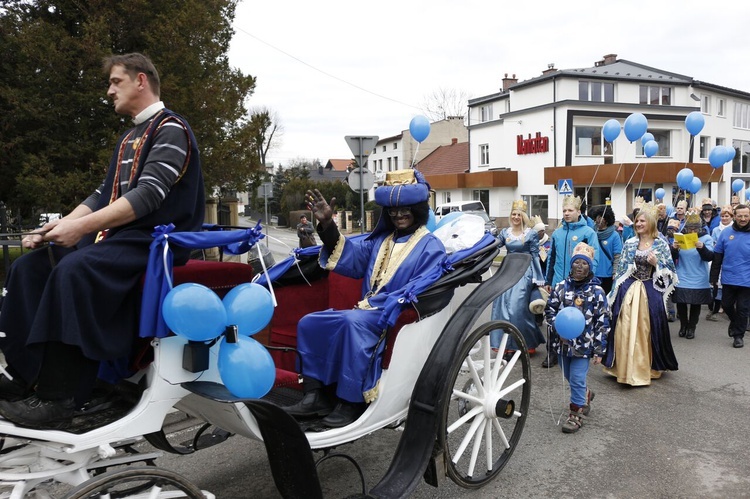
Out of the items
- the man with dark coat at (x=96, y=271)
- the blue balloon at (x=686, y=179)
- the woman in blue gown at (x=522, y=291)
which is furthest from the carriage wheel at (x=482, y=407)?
the blue balloon at (x=686, y=179)

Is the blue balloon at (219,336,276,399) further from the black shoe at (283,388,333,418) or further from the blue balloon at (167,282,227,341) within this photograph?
the black shoe at (283,388,333,418)

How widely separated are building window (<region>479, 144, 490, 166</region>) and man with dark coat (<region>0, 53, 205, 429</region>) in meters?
32.6

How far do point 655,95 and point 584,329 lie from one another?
99.3ft

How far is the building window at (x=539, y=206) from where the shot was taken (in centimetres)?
2922

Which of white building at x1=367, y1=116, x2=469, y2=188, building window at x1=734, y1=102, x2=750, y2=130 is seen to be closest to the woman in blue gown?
white building at x1=367, y1=116, x2=469, y2=188

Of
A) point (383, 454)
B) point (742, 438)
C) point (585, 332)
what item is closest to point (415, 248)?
point (383, 454)

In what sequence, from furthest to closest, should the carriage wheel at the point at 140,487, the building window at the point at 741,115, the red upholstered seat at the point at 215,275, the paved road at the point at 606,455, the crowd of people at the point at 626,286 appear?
the building window at the point at 741,115, the crowd of people at the point at 626,286, the paved road at the point at 606,455, the red upholstered seat at the point at 215,275, the carriage wheel at the point at 140,487

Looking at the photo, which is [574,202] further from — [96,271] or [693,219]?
[96,271]

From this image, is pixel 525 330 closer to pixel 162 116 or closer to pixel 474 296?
A: pixel 474 296

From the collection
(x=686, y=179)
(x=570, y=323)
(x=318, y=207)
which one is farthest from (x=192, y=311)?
(x=686, y=179)

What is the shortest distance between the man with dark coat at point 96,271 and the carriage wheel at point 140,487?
10.7 inches

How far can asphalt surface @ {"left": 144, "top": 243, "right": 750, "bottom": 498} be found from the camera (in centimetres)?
356

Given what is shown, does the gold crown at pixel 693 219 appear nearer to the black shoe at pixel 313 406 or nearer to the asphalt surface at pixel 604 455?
the asphalt surface at pixel 604 455

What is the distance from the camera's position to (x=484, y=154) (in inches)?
1347
